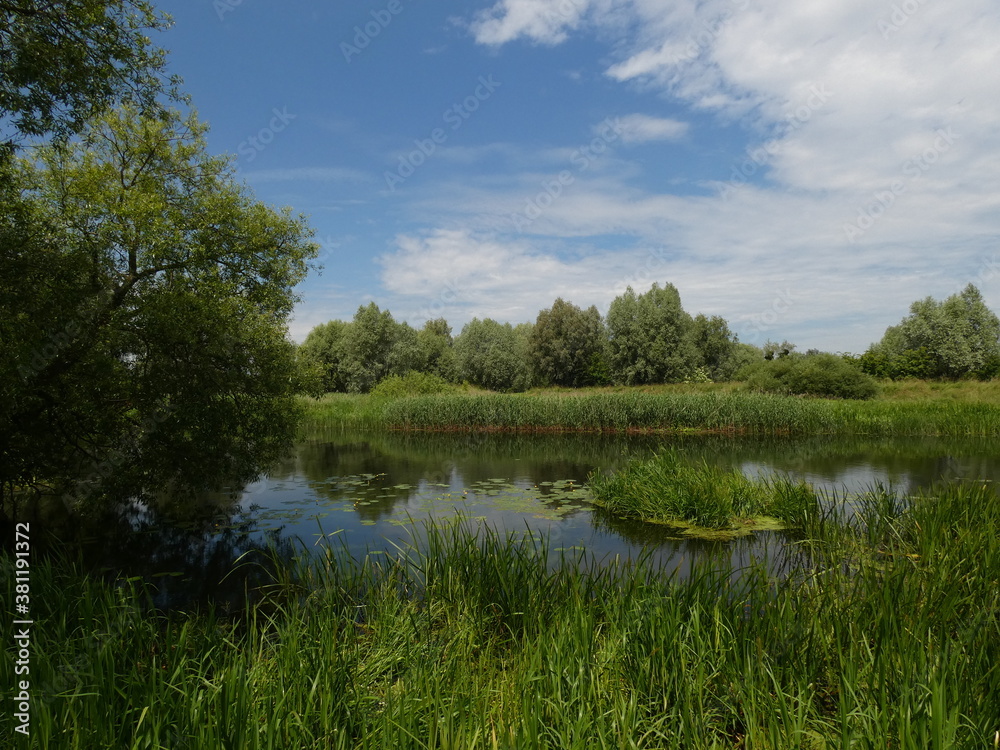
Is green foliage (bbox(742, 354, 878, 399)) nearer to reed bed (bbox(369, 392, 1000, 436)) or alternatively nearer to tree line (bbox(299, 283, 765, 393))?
reed bed (bbox(369, 392, 1000, 436))

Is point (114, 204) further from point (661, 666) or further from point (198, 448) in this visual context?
point (661, 666)

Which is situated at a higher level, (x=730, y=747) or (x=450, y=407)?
(x=450, y=407)

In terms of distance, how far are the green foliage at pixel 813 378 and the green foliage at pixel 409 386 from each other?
20491 millimetres

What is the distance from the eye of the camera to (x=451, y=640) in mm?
4402

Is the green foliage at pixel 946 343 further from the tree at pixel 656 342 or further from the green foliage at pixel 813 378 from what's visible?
the tree at pixel 656 342

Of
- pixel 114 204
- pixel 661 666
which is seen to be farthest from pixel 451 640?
pixel 114 204

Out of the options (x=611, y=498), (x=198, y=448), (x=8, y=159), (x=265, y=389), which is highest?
(x=8, y=159)

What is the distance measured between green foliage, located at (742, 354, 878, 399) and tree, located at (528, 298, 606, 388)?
2134 centimetres

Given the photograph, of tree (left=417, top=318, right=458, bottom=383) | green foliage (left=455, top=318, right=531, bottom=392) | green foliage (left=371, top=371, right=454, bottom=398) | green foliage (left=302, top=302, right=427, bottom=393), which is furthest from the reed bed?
tree (left=417, top=318, right=458, bottom=383)

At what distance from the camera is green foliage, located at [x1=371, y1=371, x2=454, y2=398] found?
36688mm

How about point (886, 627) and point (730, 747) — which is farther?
point (886, 627)

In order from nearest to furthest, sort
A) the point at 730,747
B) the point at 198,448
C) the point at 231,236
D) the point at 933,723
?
1. the point at 933,723
2. the point at 730,747
3. the point at 198,448
4. the point at 231,236

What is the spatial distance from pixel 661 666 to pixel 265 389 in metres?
9.51

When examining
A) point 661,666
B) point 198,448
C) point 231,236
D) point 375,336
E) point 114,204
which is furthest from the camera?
point 375,336
